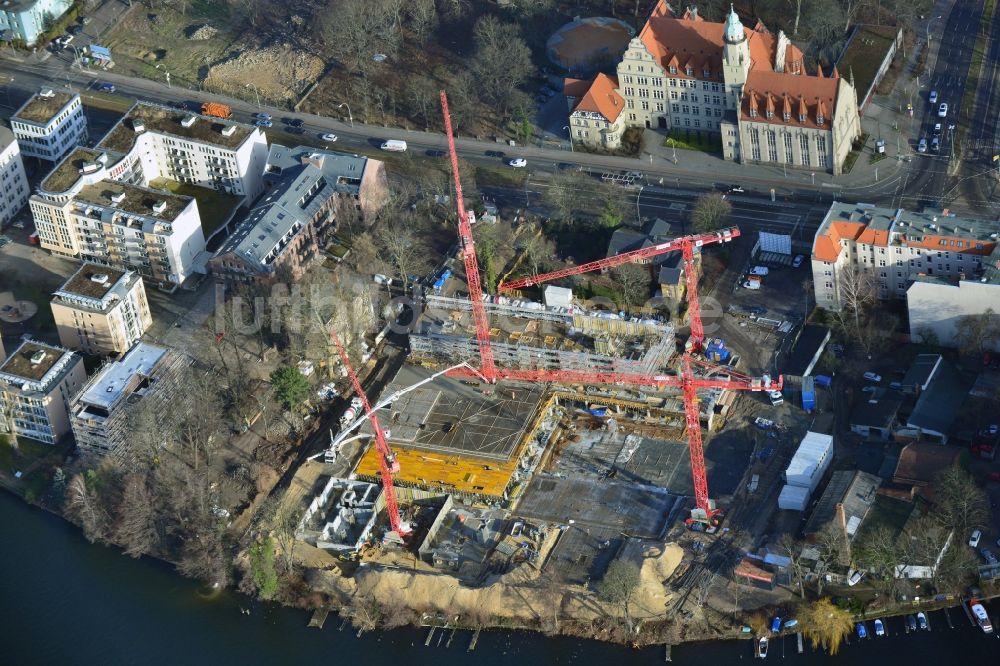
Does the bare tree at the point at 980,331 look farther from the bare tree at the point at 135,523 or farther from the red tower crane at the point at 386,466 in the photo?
the bare tree at the point at 135,523

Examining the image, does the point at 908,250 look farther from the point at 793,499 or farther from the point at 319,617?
the point at 319,617

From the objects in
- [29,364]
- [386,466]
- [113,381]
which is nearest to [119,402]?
[113,381]

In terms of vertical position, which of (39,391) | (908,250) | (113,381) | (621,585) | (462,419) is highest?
(908,250)

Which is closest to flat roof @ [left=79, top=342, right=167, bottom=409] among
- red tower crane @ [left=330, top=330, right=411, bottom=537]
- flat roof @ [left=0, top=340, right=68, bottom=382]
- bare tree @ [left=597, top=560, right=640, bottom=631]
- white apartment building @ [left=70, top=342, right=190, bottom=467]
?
white apartment building @ [left=70, top=342, right=190, bottom=467]

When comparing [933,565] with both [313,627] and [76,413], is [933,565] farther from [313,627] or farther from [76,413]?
[76,413]

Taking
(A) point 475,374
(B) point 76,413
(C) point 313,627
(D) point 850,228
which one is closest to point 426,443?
(A) point 475,374

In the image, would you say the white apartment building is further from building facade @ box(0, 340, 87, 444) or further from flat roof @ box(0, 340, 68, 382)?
flat roof @ box(0, 340, 68, 382)

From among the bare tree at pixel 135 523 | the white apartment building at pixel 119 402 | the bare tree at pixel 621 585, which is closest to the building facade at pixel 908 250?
the bare tree at pixel 621 585
